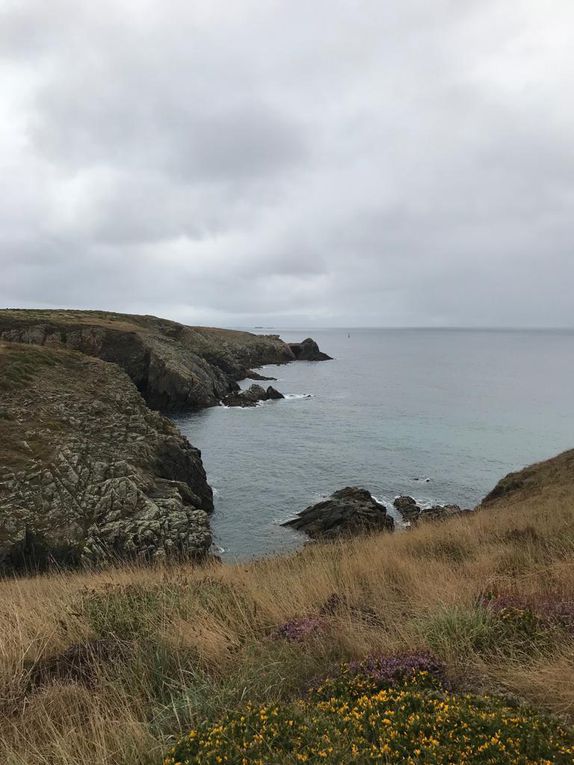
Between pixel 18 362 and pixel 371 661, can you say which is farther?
pixel 18 362

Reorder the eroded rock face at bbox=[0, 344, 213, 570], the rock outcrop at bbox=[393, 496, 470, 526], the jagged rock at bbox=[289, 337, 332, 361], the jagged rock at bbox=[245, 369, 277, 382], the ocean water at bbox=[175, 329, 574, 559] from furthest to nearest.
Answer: the jagged rock at bbox=[289, 337, 332, 361] < the jagged rock at bbox=[245, 369, 277, 382] < the ocean water at bbox=[175, 329, 574, 559] < the rock outcrop at bbox=[393, 496, 470, 526] < the eroded rock face at bbox=[0, 344, 213, 570]

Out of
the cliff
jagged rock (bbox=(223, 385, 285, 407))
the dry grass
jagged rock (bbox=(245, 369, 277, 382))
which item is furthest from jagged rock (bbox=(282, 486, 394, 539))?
jagged rock (bbox=(245, 369, 277, 382))

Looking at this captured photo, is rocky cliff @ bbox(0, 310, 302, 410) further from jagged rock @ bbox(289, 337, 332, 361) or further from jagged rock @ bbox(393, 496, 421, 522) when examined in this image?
jagged rock @ bbox(289, 337, 332, 361)

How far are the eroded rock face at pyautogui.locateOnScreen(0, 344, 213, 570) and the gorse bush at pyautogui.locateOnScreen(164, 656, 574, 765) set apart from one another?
46.8 feet

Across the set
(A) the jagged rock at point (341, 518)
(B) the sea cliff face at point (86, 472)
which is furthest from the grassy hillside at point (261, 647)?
(A) the jagged rock at point (341, 518)

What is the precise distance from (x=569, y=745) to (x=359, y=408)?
61.5 m

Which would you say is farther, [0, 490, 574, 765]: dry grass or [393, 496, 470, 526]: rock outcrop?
[393, 496, 470, 526]: rock outcrop

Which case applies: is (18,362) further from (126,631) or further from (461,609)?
(461,609)

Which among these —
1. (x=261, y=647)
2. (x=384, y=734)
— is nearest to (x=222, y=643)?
(x=261, y=647)

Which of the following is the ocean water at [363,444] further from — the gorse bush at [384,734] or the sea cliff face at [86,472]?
→ the gorse bush at [384,734]

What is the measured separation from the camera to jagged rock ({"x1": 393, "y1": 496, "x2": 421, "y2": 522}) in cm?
2804

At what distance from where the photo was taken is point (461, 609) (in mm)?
5730

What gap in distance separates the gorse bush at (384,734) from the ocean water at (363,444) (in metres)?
17.9

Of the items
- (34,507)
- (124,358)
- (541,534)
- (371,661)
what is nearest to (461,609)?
(371,661)
